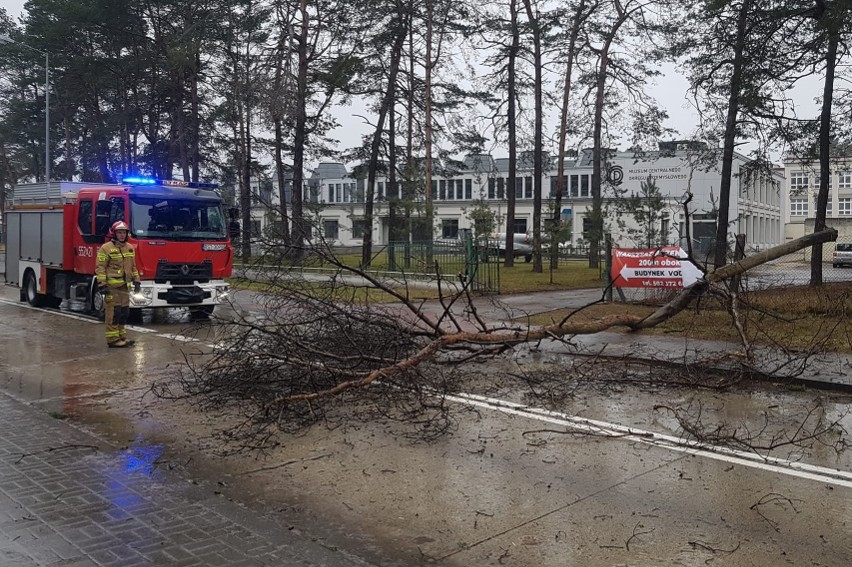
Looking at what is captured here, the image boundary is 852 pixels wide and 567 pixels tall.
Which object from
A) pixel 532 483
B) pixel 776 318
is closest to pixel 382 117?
pixel 776 318

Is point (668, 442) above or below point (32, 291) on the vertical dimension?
below

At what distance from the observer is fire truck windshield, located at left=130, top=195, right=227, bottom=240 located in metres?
14.3

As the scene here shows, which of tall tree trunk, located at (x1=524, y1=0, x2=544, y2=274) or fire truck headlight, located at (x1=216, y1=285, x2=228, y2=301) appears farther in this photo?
tall tree trunk, located at (x1=524, y1=0, x2=544, y2=274)

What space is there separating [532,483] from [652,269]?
1146cm

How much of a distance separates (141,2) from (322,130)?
10924 millimetres

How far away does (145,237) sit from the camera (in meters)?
14.2

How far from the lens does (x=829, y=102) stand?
20.2 meters

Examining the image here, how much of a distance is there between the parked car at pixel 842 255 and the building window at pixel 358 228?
22.2 meters

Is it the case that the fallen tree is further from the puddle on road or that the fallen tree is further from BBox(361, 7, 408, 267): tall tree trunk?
BBox(361, 7, 408, 267): tall tree trunk

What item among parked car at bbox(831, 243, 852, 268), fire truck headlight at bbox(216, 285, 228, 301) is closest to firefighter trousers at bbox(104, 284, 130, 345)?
fire truck headlight at bbox(216, 285, 228, 301)

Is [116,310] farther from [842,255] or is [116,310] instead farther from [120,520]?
[842,255]

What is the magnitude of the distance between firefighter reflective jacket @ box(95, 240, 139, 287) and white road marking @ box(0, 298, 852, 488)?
682 cm

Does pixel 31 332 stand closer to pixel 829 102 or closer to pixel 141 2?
pixel 829 102

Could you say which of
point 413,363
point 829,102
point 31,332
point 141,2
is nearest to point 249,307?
point 31,332
